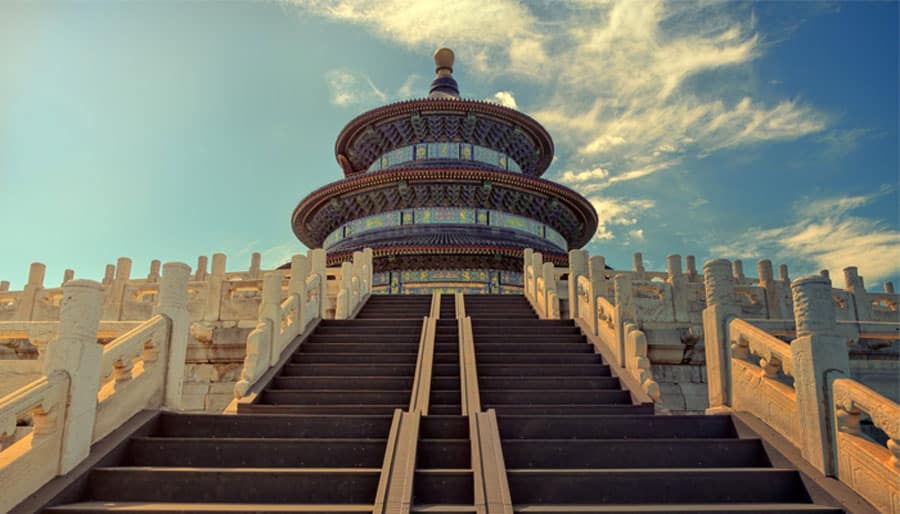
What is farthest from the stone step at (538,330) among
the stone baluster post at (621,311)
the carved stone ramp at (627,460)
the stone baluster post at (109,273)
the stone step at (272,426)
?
the stone baluster post at (109,273)

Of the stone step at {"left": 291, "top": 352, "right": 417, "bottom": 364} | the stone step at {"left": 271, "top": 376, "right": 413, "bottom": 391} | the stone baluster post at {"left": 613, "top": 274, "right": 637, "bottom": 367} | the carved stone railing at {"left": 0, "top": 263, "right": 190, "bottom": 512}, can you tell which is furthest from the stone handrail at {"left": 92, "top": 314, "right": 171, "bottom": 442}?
the stone baluster post at {"left": 613, "top": 274, "right": 637, "bottom": 367}

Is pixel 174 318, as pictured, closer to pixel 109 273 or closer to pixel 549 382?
pixel 549 382

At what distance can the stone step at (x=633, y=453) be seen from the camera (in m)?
5.75

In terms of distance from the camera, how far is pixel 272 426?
21.4 ft

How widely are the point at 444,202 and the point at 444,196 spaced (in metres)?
0.24

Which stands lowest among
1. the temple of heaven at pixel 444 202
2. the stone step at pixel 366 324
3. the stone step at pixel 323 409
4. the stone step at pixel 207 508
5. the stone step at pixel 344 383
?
the stone step at pixel 207 508

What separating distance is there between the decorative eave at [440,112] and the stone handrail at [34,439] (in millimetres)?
20967

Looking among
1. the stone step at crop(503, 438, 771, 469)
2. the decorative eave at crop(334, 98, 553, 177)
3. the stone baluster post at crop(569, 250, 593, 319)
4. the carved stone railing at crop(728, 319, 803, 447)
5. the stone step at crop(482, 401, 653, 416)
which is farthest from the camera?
the decorative eave at crop(334, 98, 553, 177)

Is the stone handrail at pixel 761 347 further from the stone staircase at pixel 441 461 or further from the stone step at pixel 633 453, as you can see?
the stone step at pixel 633 453

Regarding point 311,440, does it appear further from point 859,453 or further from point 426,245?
point 426,245

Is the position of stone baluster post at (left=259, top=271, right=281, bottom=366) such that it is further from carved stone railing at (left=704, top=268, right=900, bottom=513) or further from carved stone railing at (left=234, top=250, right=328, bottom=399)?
carved stone railing at (left=704, top=268, right=900, bottom=513)

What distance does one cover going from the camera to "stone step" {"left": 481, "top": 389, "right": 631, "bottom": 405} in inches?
301

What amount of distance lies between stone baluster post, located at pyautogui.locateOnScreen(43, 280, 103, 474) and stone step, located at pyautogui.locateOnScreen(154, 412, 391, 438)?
940 millimetres

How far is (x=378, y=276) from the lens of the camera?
2277 cm
